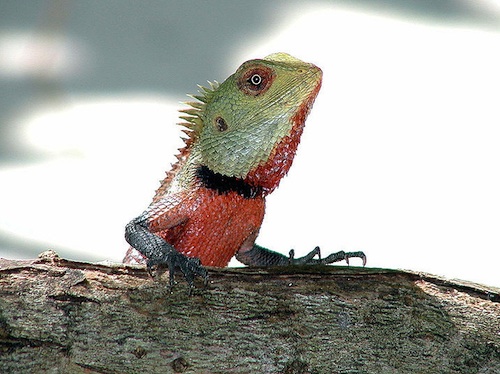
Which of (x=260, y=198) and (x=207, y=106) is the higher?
(x=207, y=106)

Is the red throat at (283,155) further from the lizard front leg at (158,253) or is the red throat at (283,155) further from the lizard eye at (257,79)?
the lizard front leg at (158,253)

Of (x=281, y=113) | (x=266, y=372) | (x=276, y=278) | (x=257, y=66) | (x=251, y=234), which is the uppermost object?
(x=257, y=66)

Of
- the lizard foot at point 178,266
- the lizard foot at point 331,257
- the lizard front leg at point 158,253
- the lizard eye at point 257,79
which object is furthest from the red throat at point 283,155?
the lizard foot at point 178,266

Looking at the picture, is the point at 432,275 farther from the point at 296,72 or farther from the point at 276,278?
the point at 296,72

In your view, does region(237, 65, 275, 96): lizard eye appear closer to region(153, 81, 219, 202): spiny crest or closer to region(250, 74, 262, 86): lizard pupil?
region(250, 74, 262, 86): lizard pupil

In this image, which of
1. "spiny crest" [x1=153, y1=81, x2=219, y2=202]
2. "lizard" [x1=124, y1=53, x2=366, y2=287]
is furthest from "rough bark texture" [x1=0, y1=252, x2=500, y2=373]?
"spiny crest" [x1=153, y1=81, x2=219, y2=202]

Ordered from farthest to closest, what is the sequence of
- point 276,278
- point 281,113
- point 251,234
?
point 251,234 → point 281,113 → point 276,278

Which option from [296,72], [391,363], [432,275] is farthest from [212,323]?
[296,72]
